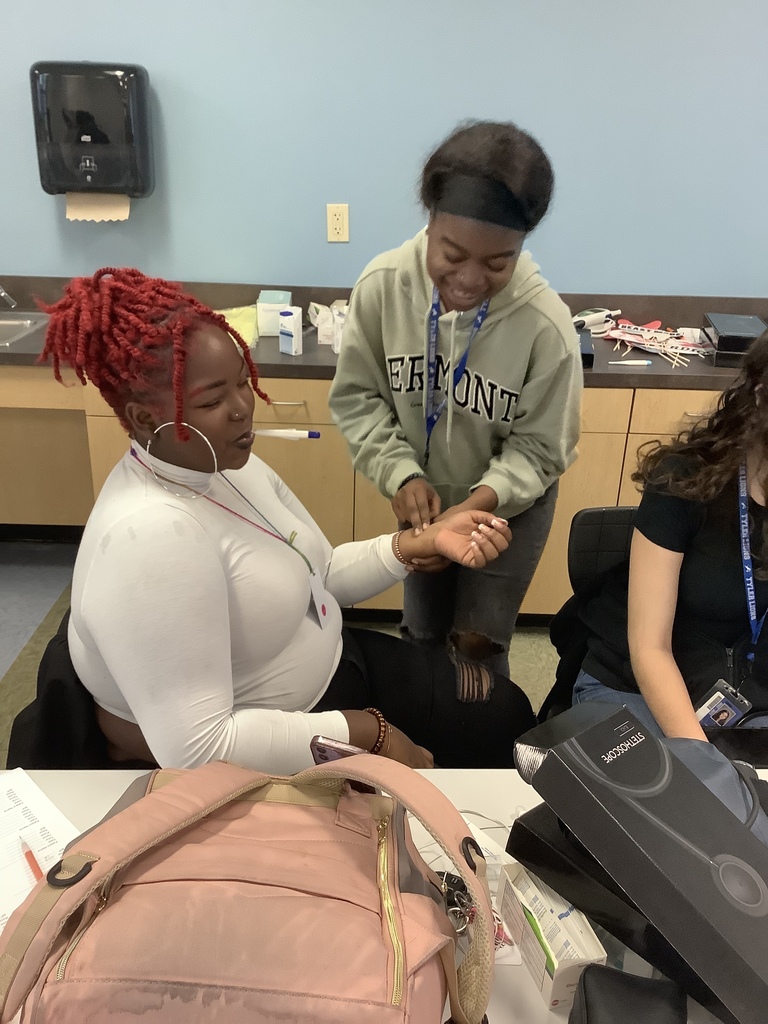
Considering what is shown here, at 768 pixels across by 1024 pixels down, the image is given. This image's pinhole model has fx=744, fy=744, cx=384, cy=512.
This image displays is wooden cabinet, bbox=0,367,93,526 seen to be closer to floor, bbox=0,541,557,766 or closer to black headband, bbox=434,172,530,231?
floor, bbox=0,541,557,766

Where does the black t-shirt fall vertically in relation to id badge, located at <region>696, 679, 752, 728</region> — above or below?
above

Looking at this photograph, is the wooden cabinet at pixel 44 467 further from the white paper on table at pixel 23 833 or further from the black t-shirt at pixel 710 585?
the black t-shirt at pixel 710 585

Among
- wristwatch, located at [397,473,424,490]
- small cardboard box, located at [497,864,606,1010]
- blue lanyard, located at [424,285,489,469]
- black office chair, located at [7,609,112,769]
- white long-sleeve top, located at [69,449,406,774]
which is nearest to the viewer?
small cardboard box, located at [497,864,606,1010]

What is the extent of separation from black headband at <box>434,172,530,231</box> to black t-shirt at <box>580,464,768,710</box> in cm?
50

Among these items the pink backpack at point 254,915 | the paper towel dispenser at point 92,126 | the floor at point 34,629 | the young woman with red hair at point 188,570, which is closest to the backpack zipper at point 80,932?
the pink backpack at point 254,915

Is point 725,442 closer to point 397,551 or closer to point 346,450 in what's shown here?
point 397,551

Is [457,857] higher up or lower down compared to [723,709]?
higher up

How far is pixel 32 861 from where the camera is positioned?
839 mm

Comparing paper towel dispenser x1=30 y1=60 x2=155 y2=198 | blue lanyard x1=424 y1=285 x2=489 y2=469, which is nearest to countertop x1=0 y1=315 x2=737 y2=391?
paper towel dispenser x1=30 y1=60 x2=155 y2=198

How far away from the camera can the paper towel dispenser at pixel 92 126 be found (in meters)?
2.22

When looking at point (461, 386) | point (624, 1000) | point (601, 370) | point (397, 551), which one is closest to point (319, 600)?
point (397, 551)

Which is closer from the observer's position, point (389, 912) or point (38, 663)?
point (389, 912)

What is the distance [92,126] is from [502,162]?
171 centimetres

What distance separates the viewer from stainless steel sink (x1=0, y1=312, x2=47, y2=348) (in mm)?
2553
